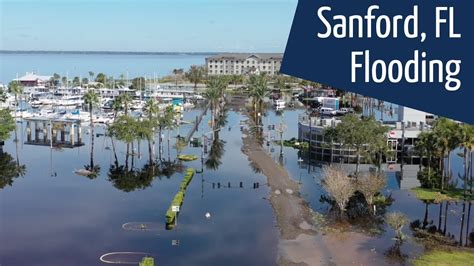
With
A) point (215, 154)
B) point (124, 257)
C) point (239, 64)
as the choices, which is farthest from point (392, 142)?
point (239, 64)

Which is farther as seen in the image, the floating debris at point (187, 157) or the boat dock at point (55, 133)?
the boat dock at point (55, 133)

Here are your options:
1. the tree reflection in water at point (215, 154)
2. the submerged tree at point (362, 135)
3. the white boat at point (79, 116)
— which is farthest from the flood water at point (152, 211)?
the white boat at point (79, 116)

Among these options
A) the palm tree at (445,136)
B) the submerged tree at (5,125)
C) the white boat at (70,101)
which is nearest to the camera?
the palm tree at (445,136)

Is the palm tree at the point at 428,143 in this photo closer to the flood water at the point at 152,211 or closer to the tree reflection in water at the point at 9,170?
the flood water at the point at 152,211

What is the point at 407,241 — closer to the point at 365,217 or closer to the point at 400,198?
the point at 365,217

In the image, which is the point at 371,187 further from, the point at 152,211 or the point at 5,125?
the point at 5,125

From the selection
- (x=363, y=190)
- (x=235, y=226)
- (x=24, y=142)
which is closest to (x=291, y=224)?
(x=235, y=226)
